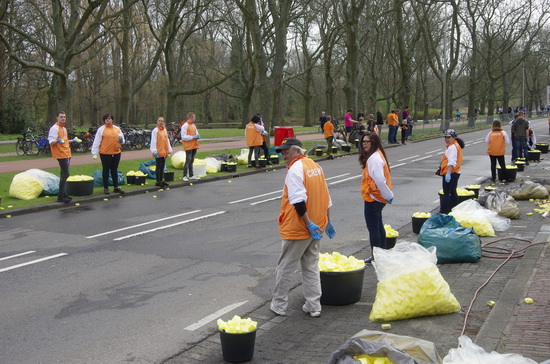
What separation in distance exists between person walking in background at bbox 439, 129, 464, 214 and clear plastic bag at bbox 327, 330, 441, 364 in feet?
23.6

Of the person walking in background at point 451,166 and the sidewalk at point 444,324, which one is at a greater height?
the person walking in background at point 451,166

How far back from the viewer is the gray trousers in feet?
20.5

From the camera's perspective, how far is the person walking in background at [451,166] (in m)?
11.0

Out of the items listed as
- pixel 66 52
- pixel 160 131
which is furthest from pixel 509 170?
pixel 66 52

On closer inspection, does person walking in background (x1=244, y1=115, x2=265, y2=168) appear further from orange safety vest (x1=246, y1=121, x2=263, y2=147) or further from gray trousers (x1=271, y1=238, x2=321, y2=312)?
gray trousers (x1=271, y1=238, x2=321, y2=312)

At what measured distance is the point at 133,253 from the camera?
9289mm

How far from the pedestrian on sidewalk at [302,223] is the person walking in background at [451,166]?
17.2 ft

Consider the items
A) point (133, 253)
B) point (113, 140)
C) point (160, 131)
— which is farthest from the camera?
point (160, 131)

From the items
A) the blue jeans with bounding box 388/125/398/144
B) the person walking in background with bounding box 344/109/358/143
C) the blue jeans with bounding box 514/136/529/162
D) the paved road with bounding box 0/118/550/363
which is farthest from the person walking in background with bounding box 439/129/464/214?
Result: the blue jeans with bounding box 388/125/398/144

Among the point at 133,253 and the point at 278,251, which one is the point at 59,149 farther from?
the point at 278,251

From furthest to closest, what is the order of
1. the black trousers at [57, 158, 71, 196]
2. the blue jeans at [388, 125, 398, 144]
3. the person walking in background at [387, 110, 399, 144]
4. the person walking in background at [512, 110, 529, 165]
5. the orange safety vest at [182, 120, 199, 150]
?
the blue jeans at [388, 125, 398, 144] → the person walking in background at [387, 110, 399, 144] → the person walking in background at [512, 110, 529, 165] → the orange safety vest at [182, 120, 199, 150] → the black trousers at [57, 158, 71, 196]

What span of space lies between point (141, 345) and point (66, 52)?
25278mm

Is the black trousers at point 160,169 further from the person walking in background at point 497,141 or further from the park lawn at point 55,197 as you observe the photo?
the person walking in background at point 497,141

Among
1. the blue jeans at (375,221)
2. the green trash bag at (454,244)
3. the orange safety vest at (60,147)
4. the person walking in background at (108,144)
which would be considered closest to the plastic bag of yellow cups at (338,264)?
the blue jeans at (375,221)
